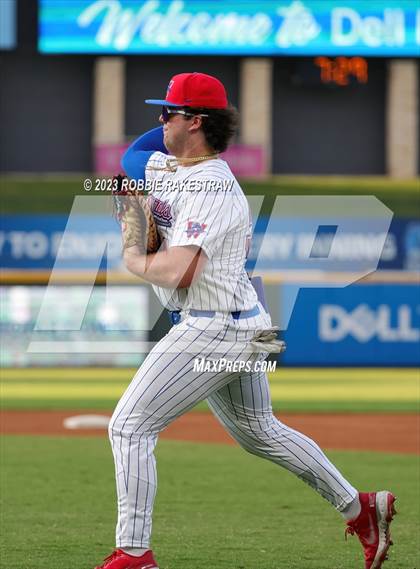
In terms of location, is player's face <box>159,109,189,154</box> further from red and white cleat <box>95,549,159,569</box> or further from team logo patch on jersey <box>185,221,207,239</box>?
red and white cleat <box>95,549,159,569</box>

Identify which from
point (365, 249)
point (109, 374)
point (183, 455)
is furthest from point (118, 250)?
point (183, 455)

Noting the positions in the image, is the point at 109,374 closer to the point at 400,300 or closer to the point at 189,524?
the point at 400,300

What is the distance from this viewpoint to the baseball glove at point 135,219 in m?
4.51

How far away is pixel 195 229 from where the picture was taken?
443cm

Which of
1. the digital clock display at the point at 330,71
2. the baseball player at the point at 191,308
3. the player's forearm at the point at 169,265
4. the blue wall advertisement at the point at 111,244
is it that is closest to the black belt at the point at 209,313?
the baseball player at the point at 191,308

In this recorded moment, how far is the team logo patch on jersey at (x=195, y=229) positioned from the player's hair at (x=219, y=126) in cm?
41

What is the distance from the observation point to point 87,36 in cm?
2814

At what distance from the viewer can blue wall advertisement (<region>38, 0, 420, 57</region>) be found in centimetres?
2800

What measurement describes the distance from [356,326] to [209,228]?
14.1 m

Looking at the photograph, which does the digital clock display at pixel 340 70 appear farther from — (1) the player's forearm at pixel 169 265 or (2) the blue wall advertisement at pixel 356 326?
(1) the player's forearm at pixel 169 265

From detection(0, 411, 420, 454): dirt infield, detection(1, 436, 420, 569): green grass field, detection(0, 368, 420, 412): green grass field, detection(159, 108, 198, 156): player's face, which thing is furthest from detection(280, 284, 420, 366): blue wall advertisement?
detection(159, 108, 198, 156): player's face

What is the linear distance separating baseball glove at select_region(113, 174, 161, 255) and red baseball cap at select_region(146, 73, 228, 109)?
14.4 inches

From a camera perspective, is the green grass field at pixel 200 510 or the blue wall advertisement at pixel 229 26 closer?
the green grass field at pixel 200 510

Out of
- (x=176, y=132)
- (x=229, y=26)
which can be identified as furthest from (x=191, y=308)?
(x=229, y=26)
